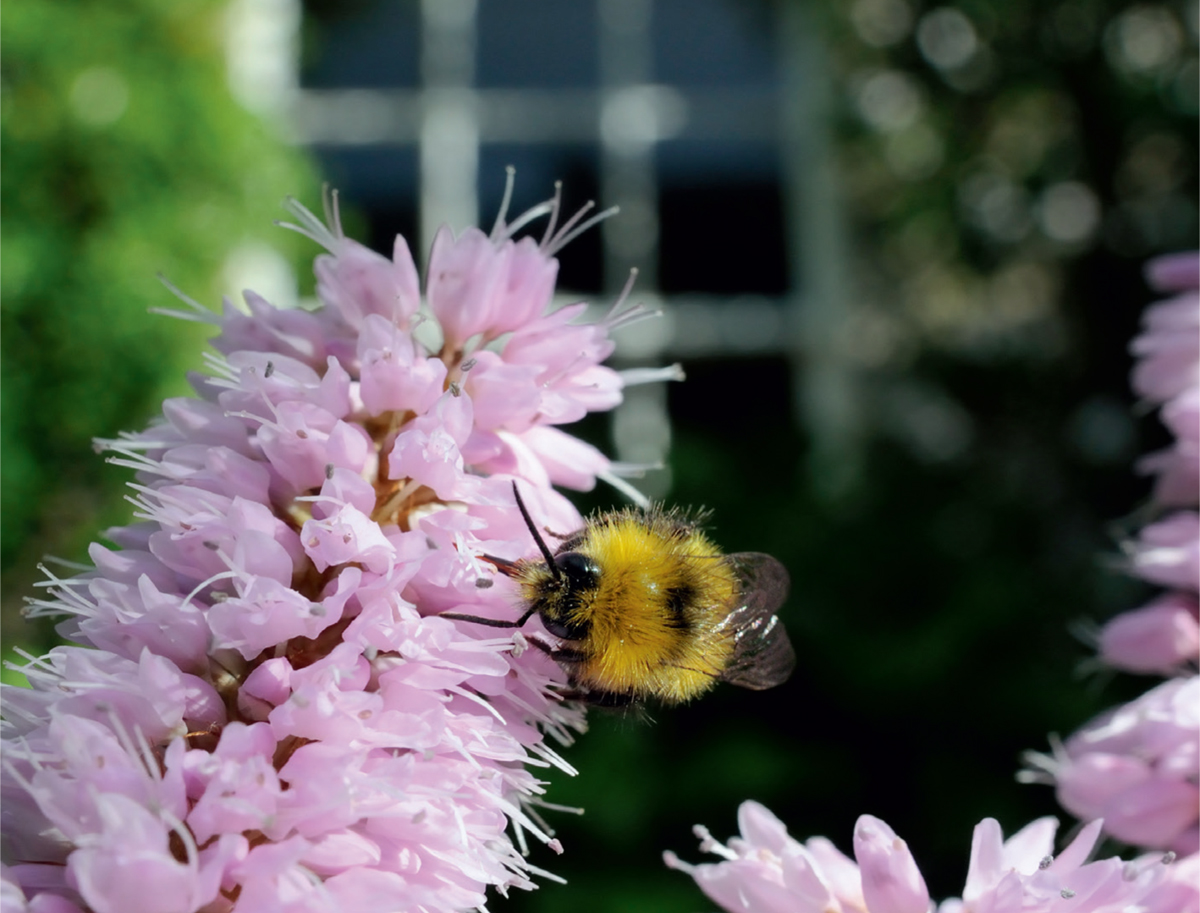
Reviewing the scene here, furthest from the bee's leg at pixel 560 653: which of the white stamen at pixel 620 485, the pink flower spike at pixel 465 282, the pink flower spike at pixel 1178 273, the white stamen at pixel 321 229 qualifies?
the pink flower spike at pixel 1178 273

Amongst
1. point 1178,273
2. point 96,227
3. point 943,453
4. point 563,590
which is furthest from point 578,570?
point 943,453

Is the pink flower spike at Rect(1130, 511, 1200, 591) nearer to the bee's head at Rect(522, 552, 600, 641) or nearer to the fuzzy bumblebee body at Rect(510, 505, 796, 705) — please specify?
the fuzzy bumblebee body at Rect(510, 505, 796, 705)

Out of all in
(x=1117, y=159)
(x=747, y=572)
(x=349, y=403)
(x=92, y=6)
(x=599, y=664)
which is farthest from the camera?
Answer: (x=1117, y=159)

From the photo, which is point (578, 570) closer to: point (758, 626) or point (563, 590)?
point (563, 590)

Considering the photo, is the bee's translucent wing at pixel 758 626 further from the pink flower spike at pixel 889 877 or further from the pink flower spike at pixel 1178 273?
the pink flower spike at pixel 1178 273

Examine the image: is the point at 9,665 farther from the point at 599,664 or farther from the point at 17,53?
the point at 17,53

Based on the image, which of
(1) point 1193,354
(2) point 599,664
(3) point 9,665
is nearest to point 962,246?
(1) point 1193,354
